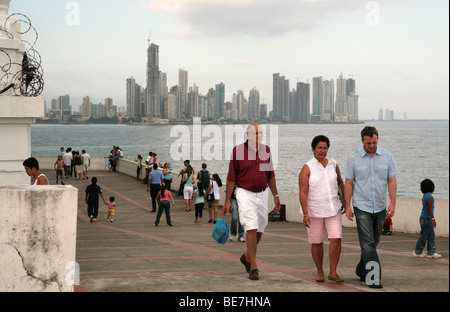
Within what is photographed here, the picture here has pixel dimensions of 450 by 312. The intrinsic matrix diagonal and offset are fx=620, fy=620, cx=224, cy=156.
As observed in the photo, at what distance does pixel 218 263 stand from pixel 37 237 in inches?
146

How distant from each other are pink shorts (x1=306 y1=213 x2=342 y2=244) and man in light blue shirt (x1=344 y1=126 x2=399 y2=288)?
0.17 metres

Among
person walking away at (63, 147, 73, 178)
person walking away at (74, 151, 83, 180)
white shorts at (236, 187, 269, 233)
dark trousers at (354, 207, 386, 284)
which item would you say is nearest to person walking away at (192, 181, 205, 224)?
white shorts at (236, 187, 269, 233)

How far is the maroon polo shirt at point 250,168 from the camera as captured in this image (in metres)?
7.59

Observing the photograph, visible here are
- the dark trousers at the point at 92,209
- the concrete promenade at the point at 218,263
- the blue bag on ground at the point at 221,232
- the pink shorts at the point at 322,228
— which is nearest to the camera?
the concrete promenade at the point at 218,263

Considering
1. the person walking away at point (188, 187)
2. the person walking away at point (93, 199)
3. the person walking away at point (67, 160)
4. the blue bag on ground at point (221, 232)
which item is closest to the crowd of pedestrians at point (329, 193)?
the blue bag on ground at point (221, 232)

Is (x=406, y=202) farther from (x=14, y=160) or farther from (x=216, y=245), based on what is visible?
(x=14, y=160)

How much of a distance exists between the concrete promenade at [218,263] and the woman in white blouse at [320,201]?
465 millimetres

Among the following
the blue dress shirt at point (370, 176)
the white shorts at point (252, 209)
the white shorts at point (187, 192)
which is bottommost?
the white shorts at point (187, 192)

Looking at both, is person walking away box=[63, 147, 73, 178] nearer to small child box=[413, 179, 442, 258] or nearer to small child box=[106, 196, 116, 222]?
small child box=[106, 196, 116, 222]

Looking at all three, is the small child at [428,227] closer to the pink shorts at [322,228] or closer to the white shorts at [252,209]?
the pink shorts at [322,228]

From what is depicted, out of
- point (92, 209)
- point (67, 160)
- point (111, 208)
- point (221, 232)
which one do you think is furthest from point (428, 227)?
point (67, 160)

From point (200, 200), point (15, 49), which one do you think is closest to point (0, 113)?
point (15, 49)

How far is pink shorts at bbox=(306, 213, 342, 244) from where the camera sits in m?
7.14
